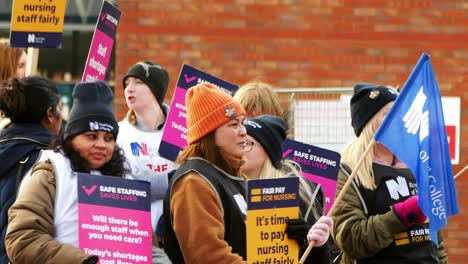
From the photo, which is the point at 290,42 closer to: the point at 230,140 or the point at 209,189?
the point at 230,140

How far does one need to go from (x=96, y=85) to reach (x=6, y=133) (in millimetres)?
629

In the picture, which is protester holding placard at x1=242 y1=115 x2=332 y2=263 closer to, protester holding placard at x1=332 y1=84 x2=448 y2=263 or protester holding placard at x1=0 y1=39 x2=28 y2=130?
protester holding placard at x1=332 y1=84 x2=448 y2=263

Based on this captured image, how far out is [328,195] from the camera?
272 inches

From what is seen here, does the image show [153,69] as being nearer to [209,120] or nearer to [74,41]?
[209,120]

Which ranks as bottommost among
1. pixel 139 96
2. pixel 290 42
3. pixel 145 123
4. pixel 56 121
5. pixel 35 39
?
pixel 56 121

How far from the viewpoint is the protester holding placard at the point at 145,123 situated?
7.32 m

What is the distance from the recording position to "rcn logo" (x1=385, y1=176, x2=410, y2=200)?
694 centimetres

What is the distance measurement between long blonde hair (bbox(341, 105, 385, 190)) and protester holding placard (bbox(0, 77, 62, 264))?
172 cm

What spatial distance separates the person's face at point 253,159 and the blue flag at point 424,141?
1.90ft

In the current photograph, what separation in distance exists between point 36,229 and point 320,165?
2046 millimetres

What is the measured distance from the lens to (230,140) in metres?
5.69

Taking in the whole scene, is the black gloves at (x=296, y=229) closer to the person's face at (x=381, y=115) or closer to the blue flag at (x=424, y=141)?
the blue flag at (x=424, y=141)

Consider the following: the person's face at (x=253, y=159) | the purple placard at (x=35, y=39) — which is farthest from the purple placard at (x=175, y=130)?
the person's face at (x=253, y=159)

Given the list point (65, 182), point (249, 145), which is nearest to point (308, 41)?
point (249, 145)
